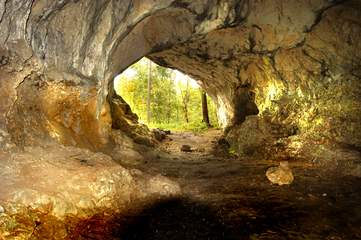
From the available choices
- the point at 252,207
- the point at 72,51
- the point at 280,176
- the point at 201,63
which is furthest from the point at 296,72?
the point at 72,51

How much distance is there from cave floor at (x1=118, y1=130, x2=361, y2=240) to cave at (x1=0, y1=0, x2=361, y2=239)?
0.04m

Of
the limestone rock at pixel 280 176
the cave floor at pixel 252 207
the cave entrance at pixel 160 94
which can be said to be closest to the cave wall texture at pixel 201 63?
the cave floor at pixel 252 207

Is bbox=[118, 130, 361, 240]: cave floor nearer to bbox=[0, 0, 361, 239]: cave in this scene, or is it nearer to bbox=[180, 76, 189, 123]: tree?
bbox=[0, 0, 361, 239]: cave

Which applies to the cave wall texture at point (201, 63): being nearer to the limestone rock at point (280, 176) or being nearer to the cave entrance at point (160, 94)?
the limestone rock at point (280, 176)

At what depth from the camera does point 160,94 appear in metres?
34.9

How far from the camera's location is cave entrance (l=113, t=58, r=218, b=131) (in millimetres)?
34156

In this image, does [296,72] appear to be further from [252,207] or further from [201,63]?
[252,207]

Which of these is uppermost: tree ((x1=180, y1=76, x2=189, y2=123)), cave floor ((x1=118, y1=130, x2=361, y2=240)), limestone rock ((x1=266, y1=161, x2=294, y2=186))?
tree ((x1=180, y1=76, x2=189, y2=123))

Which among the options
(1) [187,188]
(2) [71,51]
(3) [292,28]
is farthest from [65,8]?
(3) [292,28]

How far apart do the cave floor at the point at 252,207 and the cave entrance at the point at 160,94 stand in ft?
72.7

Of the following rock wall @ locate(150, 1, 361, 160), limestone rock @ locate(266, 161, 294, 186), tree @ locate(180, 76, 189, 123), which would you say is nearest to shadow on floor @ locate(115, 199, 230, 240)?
limestone rock @ locate(266, 161, 294, 186)

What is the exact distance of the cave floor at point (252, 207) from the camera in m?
5.90

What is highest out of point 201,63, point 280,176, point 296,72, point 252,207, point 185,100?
point 201,63

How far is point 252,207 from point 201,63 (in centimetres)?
1166
